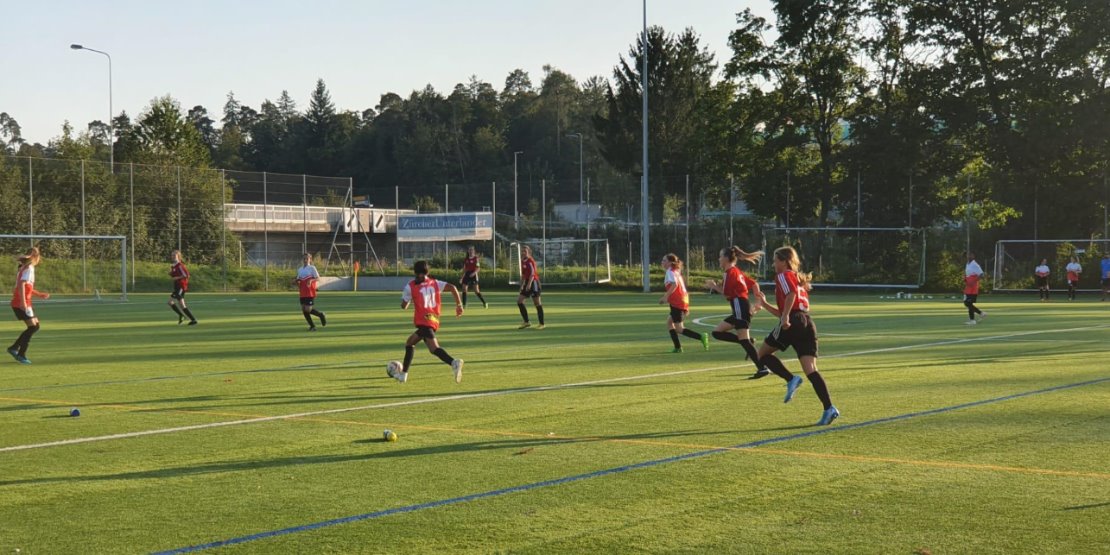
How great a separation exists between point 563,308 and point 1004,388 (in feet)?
77.5

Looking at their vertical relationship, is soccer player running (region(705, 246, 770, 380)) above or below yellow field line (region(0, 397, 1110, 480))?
above

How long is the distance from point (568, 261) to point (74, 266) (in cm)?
2388

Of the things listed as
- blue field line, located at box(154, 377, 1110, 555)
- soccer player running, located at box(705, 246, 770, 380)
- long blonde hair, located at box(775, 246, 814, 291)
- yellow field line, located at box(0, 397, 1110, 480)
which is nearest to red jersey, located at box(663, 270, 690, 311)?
soccer player running, located at box(705, 246, 770, 380)

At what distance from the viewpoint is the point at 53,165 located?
54.1 metres

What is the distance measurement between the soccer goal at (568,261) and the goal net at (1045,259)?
60.9 ft

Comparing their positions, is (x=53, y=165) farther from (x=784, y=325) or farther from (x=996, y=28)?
(x=784, y=325)

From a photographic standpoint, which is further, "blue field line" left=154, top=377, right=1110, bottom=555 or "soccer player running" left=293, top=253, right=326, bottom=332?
"soccer player running" left=293, top=253, right=326, bottom=332

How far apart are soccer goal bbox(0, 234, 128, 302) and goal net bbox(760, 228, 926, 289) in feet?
102

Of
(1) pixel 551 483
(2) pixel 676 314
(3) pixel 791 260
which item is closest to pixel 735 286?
(2) pixel 676 314

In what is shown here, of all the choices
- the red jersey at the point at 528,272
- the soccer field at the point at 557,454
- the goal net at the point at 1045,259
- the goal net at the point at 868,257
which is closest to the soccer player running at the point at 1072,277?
the goal net at the point at 1045,259

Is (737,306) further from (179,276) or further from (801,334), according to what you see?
(179,276)

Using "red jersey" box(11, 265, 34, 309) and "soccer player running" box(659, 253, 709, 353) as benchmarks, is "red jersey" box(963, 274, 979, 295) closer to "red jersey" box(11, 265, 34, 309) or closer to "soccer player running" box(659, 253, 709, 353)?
"soccer player running" box(659, 253, 709, 353)

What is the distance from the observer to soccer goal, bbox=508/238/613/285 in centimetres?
5812

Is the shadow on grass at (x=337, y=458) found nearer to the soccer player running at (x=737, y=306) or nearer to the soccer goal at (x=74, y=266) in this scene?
the soccer player running at (x=737, y=306)
